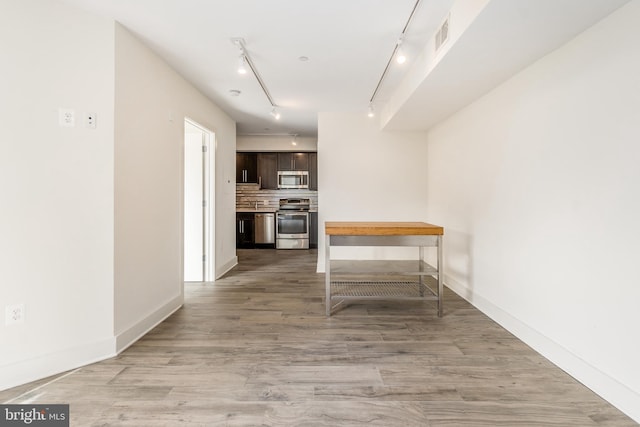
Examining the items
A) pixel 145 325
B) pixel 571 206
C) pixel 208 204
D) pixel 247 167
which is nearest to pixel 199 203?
pixel 208 204

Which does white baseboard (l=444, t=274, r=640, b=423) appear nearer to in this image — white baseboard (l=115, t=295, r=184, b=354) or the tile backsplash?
white baseboard (l=115, t=295, r=184, b=354)

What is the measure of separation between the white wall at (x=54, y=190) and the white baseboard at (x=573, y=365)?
3.16 meters

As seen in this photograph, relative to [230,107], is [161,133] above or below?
below

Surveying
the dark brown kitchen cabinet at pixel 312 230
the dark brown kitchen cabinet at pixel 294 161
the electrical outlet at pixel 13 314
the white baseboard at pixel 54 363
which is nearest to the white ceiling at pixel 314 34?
the electrical outlet at pixel 13 314

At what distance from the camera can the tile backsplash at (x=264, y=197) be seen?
6.91 meters

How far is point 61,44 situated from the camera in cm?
191

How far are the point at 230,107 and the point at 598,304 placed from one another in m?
4.39

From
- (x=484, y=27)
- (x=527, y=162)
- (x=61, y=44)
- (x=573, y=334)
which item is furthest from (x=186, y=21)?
(x=573, y=334)

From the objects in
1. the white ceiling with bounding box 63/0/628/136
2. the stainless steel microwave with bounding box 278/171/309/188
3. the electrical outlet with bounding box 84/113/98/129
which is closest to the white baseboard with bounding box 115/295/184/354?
the electrical outlet with bounding box 84/113/98/129

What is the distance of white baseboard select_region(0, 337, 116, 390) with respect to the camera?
1.75 metres

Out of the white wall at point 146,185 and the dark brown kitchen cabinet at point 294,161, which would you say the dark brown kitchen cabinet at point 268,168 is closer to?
the dark brown kitchen cabinet at point 294,161

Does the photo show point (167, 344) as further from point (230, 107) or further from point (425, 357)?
point (230, 107)

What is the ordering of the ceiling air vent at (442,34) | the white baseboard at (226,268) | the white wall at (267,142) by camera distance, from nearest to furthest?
the ceiling air vent at (442,34)
the white baseboard at (226,268)
the white wall at (267,142)

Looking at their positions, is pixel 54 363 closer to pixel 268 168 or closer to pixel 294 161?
pixel 268 168
